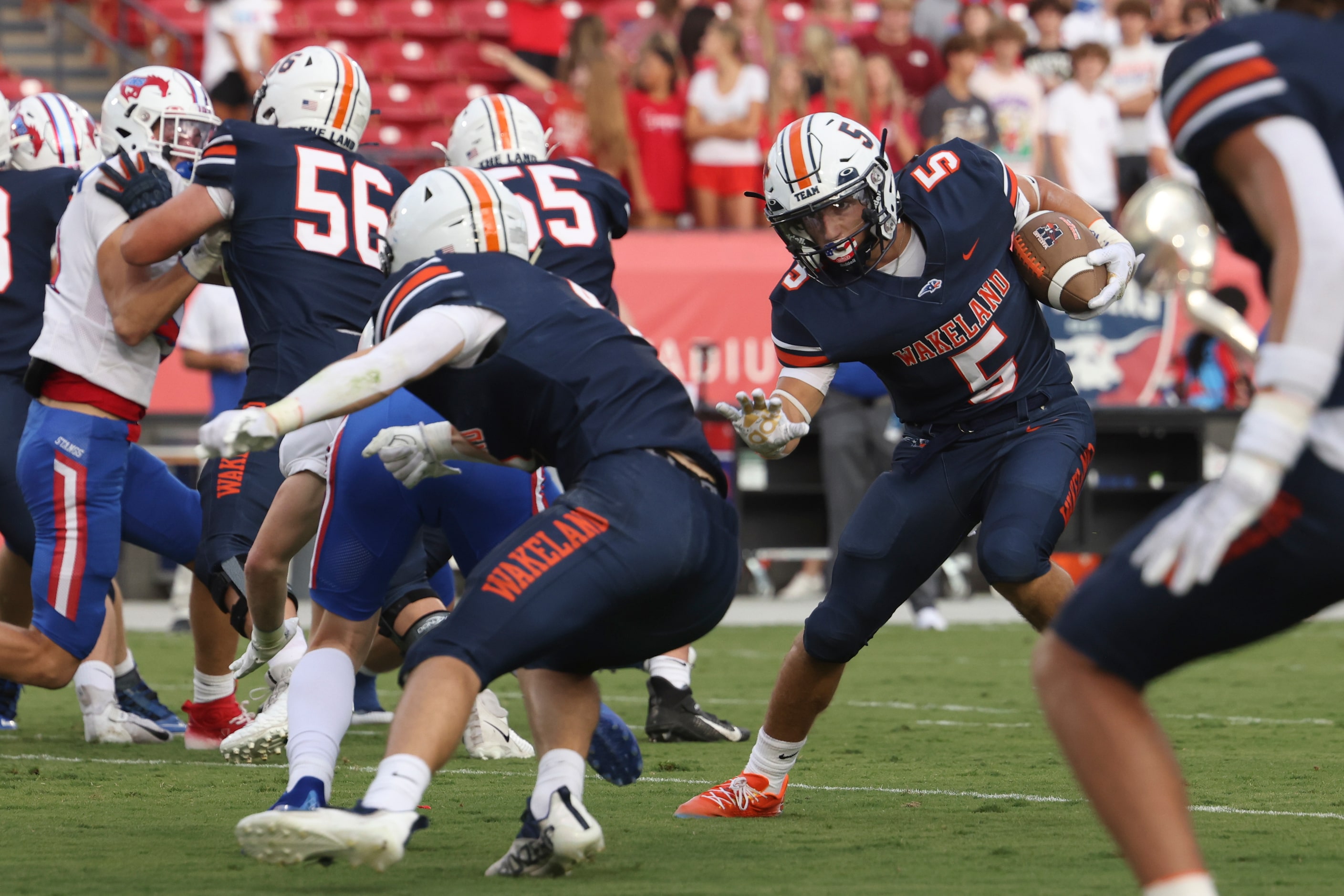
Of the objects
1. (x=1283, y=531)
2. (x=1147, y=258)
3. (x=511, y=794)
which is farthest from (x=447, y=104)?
(x=1283, y=531)

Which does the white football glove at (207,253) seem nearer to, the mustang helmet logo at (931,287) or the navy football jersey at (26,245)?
the navy football jersey at (26,245)

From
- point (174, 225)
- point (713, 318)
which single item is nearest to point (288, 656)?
point (174, 225)

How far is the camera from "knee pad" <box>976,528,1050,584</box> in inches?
173

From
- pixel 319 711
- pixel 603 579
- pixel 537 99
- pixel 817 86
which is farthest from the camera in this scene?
pixel 537 99

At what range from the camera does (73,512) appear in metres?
5.44

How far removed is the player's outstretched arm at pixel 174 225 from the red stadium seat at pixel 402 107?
388 inches

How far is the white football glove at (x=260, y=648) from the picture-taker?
5348 mm

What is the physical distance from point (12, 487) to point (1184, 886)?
438 cm

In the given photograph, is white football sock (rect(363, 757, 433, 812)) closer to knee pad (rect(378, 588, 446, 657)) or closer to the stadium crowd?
knee pad (rect(378, 588, 446, 657))

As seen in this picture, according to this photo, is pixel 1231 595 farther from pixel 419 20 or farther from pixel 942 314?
pixel 419 20

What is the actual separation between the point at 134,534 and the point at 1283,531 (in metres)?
4.23

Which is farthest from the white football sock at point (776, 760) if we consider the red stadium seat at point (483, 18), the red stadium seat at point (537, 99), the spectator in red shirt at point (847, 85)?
the red stadium seat at point (483, 18)

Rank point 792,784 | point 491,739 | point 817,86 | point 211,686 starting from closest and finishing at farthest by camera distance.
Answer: point 792,784
point 491,739
point 211,686
point 817,86

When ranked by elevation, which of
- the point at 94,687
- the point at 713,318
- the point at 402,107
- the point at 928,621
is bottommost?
the point at 928,621
